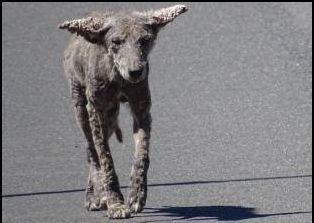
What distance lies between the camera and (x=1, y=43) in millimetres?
17359

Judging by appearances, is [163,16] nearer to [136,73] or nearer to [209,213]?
[136,73]

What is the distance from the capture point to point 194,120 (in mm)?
13258

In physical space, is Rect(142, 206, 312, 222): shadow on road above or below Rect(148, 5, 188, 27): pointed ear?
below

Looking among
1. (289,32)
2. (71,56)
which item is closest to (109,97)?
(71,56)

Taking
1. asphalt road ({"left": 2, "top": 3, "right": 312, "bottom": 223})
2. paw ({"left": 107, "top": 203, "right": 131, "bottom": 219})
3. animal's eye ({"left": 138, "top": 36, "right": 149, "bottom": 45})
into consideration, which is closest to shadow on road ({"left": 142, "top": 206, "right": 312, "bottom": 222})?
asphalt road ({"left": 2, "top": 3, "right": 312, "bottom": 223})

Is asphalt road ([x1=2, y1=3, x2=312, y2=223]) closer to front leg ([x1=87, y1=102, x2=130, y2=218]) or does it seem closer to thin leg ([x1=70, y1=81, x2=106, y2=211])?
front leg ([x1=87, y1=102, x2=130, y2=218])

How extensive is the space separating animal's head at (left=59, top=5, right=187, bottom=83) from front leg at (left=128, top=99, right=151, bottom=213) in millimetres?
482

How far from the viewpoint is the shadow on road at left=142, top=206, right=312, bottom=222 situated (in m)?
9.70

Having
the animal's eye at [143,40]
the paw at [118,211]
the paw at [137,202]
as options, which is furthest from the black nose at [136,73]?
the paw at [118,211]

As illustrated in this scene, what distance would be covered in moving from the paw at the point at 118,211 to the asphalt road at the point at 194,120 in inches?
2.5

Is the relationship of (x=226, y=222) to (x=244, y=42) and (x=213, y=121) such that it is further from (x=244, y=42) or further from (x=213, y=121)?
(x=244, y=42)

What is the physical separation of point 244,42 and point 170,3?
2.16m

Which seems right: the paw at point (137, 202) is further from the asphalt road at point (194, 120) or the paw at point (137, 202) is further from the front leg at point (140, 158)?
the asphalt road at point (194, 120)

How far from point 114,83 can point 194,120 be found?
11.2 ft
